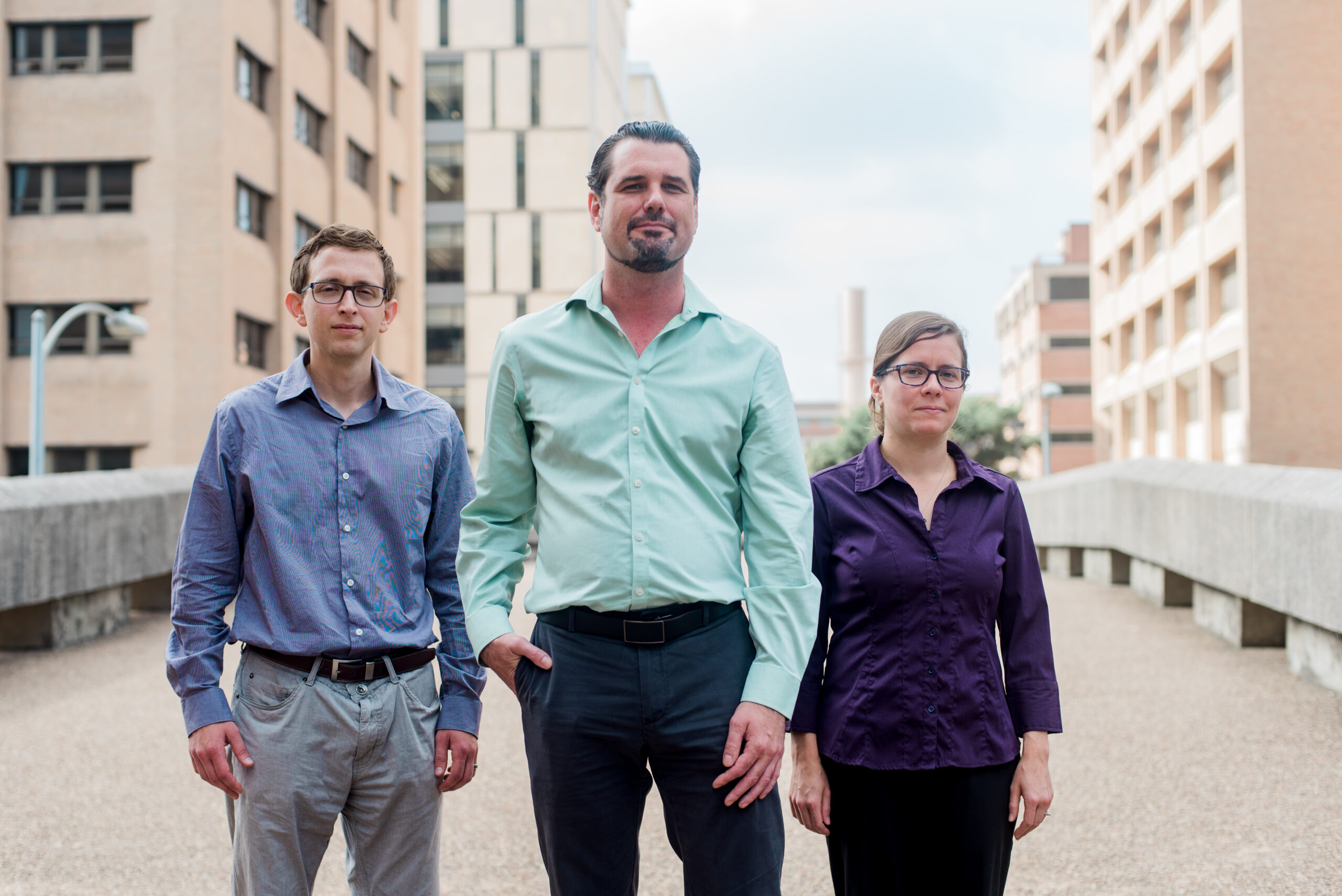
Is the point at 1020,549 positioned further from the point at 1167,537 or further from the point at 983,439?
the point at 983,439

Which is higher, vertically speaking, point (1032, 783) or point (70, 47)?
point (70, 47)

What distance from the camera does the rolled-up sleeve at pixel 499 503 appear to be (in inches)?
109

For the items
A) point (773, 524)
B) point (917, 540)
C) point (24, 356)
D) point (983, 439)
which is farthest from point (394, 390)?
point (983, 439)

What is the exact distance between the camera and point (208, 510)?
9.30 ft

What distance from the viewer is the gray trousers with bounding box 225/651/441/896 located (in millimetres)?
2770

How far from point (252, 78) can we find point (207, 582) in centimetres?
2780

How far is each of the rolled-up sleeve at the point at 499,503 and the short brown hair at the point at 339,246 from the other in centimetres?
43

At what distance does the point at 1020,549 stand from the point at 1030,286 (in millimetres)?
76582

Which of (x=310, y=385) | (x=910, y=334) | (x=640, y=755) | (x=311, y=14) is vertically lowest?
(x=640, y=755)

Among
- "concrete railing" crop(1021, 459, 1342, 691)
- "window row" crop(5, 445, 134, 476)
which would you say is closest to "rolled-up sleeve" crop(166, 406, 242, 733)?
"concrete railing" crop(1021, 459, 1342, 691)

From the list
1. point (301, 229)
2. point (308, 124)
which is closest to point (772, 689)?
point (301, 229)

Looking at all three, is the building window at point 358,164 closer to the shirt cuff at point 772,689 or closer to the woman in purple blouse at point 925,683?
the woman in purple blouse at point 925,683

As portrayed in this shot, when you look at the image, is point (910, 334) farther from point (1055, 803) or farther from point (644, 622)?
point (1055, 803)

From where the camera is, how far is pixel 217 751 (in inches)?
108
